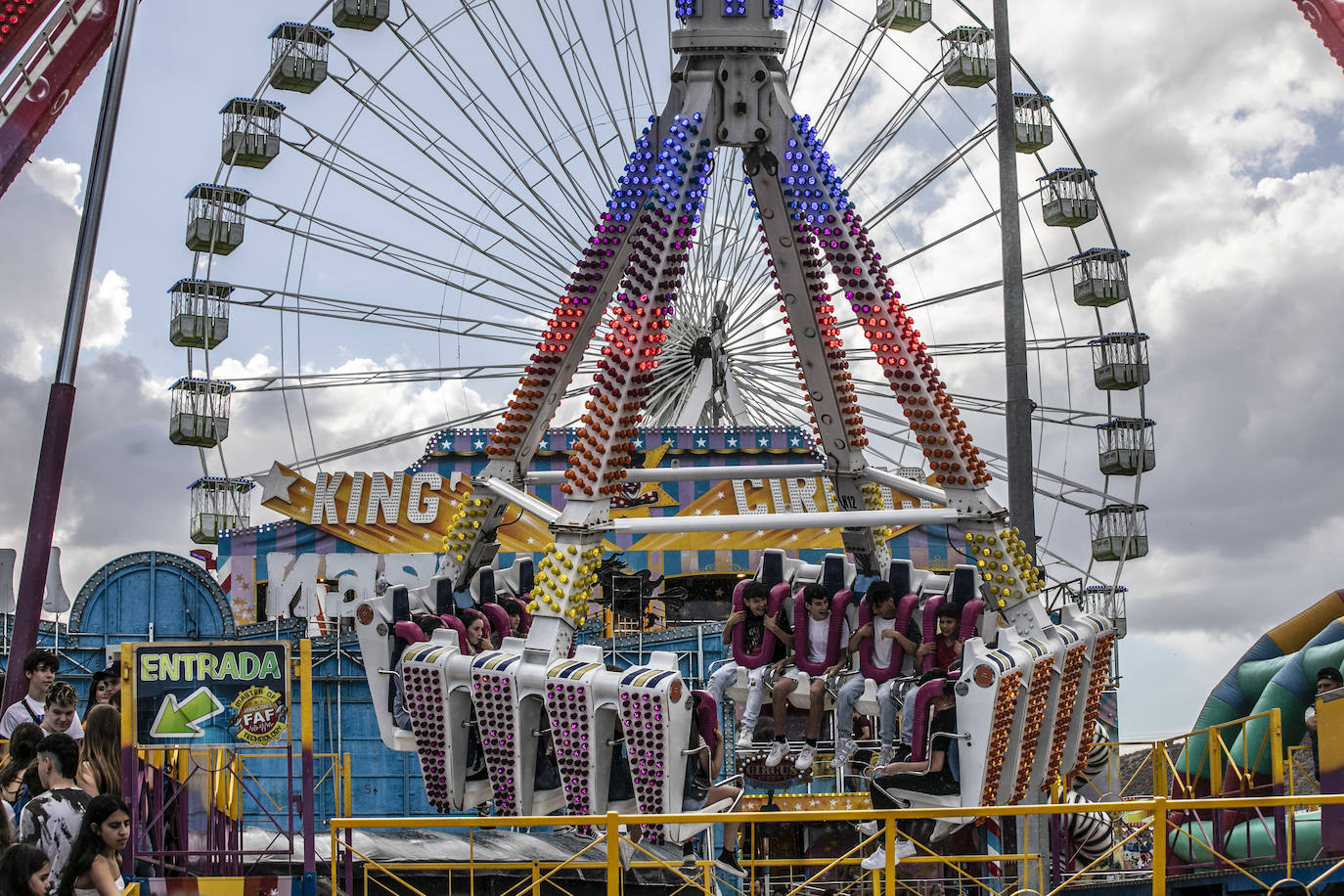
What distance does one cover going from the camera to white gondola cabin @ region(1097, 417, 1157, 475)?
123 feet

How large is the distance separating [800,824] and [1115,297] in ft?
66.3

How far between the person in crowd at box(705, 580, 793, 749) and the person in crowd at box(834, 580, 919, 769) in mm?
800

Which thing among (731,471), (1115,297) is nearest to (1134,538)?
(1115,297)

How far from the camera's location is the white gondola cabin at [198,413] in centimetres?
3606

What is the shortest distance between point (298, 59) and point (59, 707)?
1071 inches

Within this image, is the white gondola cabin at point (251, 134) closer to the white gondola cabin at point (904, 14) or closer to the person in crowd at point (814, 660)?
the white gondola cabin at point (904, 14)

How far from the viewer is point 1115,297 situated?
37.7m

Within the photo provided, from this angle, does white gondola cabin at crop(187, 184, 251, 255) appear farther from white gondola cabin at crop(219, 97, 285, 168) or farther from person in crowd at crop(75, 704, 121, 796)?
person in crowd at crop(75, 704, 121, 796)

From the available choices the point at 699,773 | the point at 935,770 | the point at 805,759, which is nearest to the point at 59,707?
the point at 699,773

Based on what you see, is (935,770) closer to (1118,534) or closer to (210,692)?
(210,692)

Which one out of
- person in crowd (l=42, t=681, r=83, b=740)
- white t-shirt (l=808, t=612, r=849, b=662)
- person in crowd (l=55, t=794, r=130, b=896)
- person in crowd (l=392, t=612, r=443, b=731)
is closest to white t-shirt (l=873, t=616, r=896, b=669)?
white t-shirt (l=808, t=612, r=849, b=662)

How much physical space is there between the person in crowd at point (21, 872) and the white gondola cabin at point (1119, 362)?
3235 centimetres

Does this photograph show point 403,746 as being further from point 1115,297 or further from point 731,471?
point 1115,297

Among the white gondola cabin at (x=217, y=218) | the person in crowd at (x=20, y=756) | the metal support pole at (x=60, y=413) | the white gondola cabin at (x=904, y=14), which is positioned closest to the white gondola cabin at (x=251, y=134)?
the white gondola cabin at (x=217, y=218)
